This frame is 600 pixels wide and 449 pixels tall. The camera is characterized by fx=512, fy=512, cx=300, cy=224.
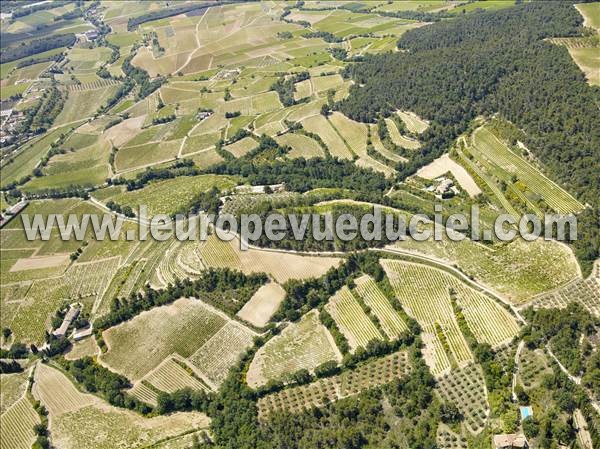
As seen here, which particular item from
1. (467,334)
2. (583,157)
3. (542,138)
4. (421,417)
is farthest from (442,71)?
(421,417)

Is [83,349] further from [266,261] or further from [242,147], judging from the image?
[242,147]

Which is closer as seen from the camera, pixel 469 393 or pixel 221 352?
pixel 469 393

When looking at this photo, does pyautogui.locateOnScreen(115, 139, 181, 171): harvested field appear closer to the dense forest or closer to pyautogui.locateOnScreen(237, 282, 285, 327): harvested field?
the dense forest

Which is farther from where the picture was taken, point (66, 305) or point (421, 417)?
point (66, 305)

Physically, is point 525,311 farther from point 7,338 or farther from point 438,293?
point 7,338

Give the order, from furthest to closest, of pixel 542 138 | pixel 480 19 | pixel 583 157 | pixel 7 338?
pixel 480 19, pixel 542 138, pixel 583 157, pixel 7 338

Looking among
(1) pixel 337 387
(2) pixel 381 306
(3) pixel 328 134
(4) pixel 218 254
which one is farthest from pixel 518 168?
(4) pixel 218 254
